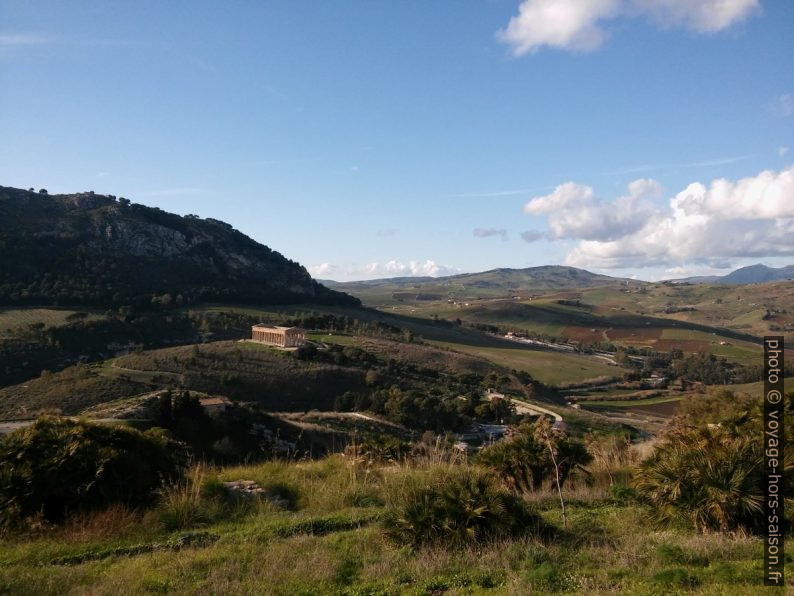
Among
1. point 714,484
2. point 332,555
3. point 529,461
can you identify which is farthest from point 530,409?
point 332,555

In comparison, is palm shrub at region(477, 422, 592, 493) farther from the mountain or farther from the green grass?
the mountain

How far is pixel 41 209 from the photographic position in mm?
116625

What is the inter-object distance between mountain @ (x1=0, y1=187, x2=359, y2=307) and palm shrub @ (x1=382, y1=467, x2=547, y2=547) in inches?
3414

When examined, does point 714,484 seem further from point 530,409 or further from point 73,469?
point 530,409

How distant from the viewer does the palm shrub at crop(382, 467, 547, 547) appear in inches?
249

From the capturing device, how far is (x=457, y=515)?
6496mm

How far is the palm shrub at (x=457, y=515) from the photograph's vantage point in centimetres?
632

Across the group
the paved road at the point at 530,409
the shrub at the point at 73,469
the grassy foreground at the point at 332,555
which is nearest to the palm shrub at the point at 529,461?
the grassy foreground at the point at 332,555

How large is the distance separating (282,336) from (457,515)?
63.2m

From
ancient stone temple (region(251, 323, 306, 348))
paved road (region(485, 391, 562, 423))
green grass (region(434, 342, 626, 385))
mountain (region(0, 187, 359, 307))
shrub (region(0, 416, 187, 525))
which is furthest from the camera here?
mountain (region(0, 187, 359, 307))

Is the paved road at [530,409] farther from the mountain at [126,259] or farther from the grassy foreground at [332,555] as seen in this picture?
the mountain at [126,259]

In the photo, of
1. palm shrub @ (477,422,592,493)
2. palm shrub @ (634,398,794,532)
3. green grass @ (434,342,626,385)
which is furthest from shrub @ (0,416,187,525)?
green grass @ (434,342,626,385)

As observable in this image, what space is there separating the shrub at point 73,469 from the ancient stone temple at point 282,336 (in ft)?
192

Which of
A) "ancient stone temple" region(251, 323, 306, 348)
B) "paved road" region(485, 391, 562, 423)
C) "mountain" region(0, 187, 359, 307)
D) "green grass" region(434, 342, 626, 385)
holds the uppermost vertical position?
"mountain" region(0, 187, 359, 307)
